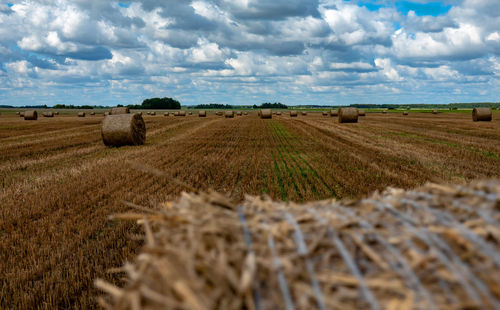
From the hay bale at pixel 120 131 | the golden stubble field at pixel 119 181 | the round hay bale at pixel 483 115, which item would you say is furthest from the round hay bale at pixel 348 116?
the hay bale at pixel 120 131

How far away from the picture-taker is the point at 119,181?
11.0 m

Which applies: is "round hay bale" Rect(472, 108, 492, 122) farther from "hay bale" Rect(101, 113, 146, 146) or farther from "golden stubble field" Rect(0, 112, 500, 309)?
"hay bale" Rect(101, 113, 146, 146)

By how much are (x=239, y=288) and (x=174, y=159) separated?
552 inches

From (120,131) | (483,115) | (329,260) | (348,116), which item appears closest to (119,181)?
(120,131)

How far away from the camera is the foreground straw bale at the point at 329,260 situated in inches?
72.1

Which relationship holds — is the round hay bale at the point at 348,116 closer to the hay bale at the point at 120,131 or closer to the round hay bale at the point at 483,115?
the round hay bale at the point at 483,115

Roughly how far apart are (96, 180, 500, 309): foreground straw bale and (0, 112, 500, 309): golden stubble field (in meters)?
1.06

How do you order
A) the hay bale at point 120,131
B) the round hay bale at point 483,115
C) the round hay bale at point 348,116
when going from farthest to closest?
the round hay bale at point 348,116 → the round hay bale at point 483,115 → the hay bale at point 120,131

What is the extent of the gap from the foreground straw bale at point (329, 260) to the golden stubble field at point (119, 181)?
1.06 meters

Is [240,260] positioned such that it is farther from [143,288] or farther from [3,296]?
[3,296]

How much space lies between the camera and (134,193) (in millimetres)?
9617

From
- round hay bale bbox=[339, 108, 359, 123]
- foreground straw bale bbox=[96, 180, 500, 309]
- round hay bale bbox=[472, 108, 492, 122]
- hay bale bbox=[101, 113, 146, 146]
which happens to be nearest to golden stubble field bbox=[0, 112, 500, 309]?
hay bale bbox=[101, 113, 146, 146]

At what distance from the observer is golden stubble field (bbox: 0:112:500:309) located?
539cm

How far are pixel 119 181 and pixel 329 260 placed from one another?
10.0m
